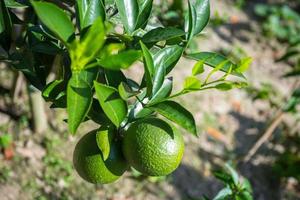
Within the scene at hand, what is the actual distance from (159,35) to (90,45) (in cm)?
35

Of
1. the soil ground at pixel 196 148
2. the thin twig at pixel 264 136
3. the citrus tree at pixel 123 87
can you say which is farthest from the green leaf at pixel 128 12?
the thin twig at pixel 264 136

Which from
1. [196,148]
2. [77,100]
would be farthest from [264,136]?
[77,100]

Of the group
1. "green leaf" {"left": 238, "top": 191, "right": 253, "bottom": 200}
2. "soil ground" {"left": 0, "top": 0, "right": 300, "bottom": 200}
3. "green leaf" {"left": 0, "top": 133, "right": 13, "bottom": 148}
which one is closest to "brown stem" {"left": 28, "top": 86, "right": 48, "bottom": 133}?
"soil ground" {"left": 0, "top": 0, "right": 300, "bottom": 200}

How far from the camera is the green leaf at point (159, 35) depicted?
1.10 m

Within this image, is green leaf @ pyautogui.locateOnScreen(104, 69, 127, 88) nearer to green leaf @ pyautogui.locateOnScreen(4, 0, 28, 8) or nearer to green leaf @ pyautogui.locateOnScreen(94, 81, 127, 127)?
green leaf @ pyautogui.locateOnScreen(94, 81, 127, 127)

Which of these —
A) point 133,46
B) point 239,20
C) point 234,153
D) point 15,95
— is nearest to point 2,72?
point 15,95

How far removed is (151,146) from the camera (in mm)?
1084

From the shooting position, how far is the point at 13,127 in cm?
245

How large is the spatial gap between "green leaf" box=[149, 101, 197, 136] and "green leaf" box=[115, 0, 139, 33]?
0.69ft

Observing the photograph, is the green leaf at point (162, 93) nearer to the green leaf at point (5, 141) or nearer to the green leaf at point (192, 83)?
the green leaf at point (192, 83)

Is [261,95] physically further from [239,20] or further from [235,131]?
[239,20]

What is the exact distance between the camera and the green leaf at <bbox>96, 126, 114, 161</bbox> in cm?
107

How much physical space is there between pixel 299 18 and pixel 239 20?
1.69 feet

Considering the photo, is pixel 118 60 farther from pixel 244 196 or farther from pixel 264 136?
pixel 264 136
